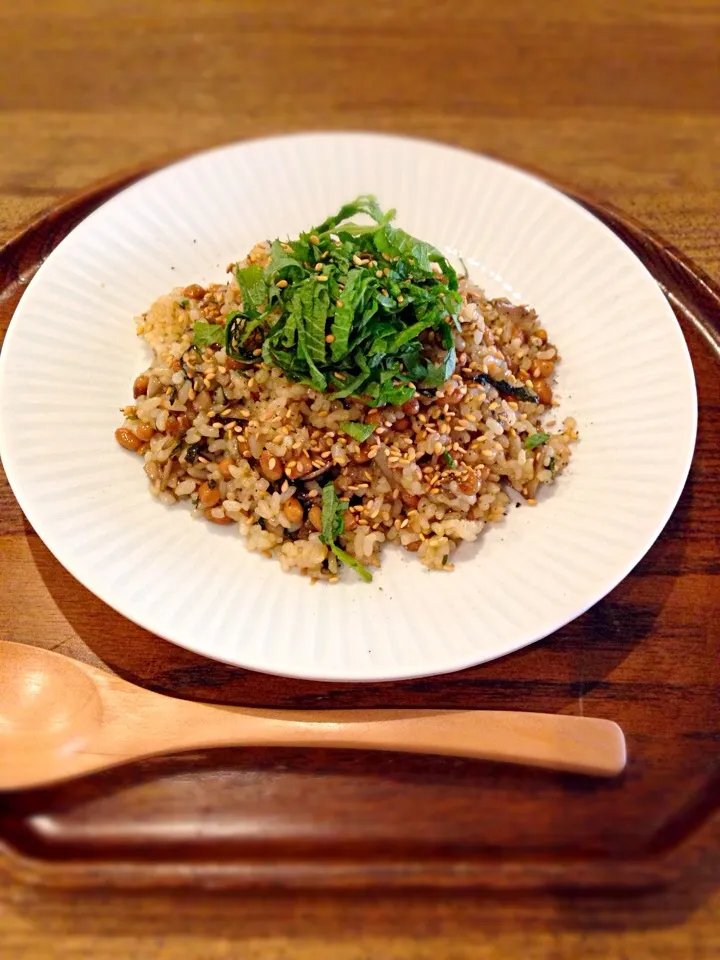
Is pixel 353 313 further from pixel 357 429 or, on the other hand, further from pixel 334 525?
pixel 334 525

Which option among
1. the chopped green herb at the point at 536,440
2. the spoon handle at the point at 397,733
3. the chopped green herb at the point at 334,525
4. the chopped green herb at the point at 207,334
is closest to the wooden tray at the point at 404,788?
the spoon handle at the point at 397,733

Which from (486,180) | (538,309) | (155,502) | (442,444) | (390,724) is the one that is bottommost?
(390,724)

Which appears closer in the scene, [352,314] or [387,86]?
[352,314]

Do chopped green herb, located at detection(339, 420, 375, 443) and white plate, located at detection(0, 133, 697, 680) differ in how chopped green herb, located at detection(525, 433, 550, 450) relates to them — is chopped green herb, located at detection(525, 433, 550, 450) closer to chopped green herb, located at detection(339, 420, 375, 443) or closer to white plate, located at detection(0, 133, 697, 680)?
white plate, located at detection(0, 133, 697, 680)

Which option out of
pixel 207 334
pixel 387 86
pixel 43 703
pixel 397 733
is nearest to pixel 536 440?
pixel 397 733

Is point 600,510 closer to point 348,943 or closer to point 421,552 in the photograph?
point 421,552

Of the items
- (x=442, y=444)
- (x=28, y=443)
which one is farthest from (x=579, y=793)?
(x=28, y=443)

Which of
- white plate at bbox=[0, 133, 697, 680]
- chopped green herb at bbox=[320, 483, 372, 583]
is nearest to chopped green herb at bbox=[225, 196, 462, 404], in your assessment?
chopped green herb at bbox=[320, 483, 372, 583]
